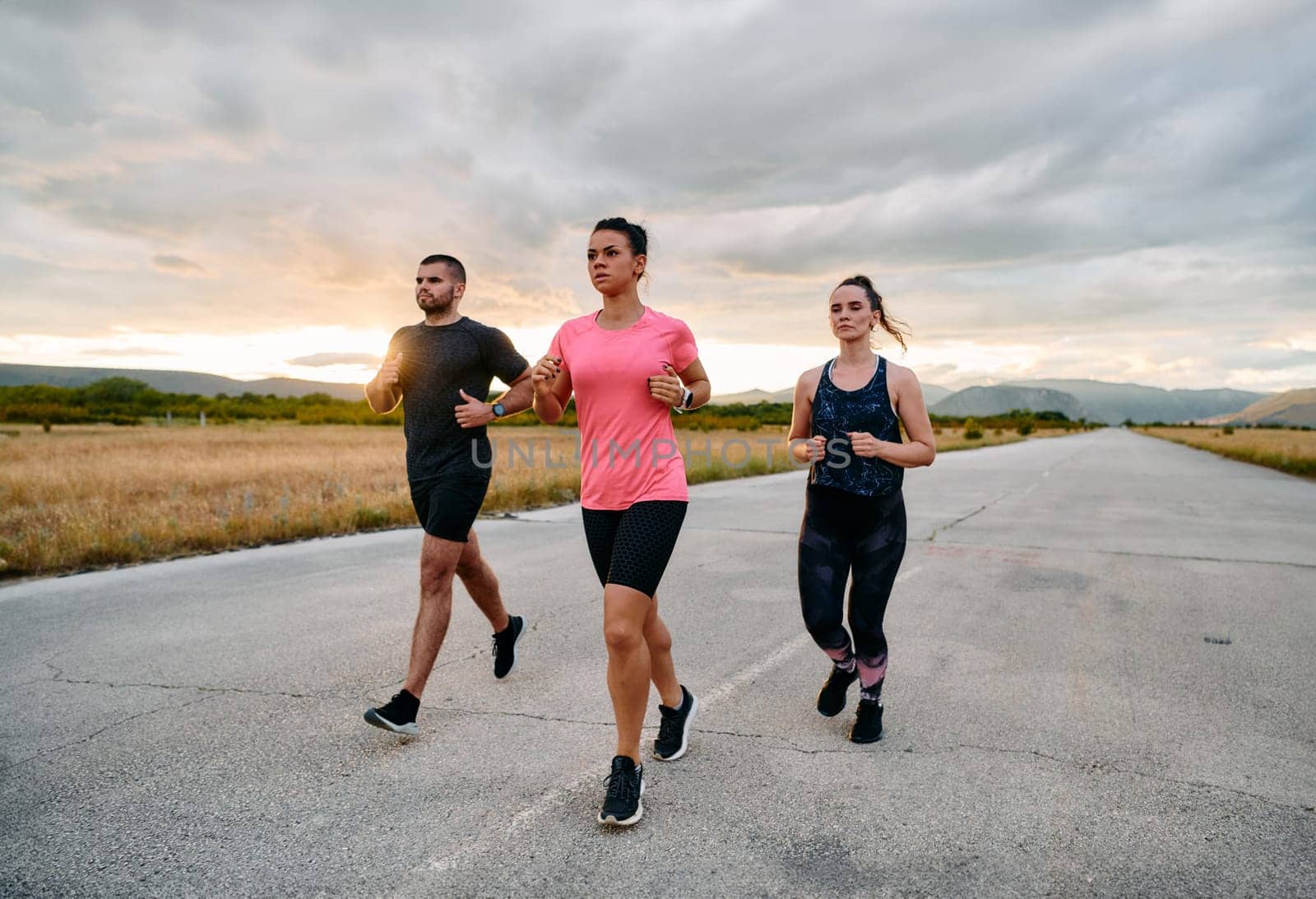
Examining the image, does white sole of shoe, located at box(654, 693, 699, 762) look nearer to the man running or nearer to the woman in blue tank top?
the woman in blue tank top

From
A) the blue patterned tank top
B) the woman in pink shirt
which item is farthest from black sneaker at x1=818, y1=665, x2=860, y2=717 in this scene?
the woman in pink shirt

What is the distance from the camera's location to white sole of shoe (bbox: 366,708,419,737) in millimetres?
3533

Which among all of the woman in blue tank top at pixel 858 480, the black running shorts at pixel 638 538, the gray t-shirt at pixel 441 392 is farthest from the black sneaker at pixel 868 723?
the gray t-shirt at pixel 441 392

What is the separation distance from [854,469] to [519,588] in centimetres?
392

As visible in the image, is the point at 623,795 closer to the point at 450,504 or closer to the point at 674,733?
the point at 674,733

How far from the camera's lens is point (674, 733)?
11.4 ft

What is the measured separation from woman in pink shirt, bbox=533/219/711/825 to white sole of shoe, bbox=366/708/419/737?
1.08 metres

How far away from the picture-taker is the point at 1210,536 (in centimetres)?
1035

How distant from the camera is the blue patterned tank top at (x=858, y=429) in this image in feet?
11.7

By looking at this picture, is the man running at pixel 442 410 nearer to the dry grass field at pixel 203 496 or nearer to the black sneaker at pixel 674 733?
the black sneaker at pixel 674 733

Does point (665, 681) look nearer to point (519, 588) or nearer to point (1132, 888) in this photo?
point (1132, 888)

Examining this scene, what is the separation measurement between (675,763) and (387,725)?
4.05ft

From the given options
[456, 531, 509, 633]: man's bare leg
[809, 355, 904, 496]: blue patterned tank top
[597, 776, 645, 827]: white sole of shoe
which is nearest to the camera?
[597, 776, 645, 827]: white sole of shoe

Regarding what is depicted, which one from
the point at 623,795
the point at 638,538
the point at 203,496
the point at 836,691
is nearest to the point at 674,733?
the point at 623,795
